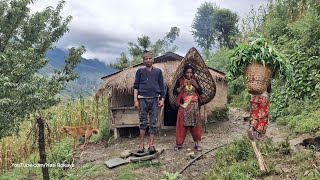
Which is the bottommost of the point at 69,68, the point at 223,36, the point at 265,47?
the point at 265,47

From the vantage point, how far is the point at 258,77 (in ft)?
15.0

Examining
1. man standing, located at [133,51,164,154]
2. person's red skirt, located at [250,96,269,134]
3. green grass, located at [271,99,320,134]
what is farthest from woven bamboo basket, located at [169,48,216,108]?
person's red skirt, located at [250,96,269,134]

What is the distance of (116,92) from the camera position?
9844mm

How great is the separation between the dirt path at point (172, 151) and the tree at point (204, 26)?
18.7m

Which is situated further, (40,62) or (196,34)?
(196,34)

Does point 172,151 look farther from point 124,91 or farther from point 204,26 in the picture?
point 204,26

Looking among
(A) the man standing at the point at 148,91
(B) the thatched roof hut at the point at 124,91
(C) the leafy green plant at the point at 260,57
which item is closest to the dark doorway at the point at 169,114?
(B) the thatched roof hut at the point at 124,91

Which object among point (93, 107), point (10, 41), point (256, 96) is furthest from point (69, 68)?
point (256, 96)

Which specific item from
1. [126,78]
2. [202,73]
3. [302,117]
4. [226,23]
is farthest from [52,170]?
[226,23]

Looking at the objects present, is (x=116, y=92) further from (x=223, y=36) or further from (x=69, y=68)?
(x=223, y=36)

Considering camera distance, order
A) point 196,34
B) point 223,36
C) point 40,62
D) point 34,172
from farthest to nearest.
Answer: point 196,34 → point 223,36 → point 40,62 → point 34,172

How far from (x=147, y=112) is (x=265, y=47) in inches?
108

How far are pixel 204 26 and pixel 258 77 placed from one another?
25887 millimetres

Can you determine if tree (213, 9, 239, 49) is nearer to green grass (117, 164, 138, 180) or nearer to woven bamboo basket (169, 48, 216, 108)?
woven bamboo basket (169, 48, 216, 108)
